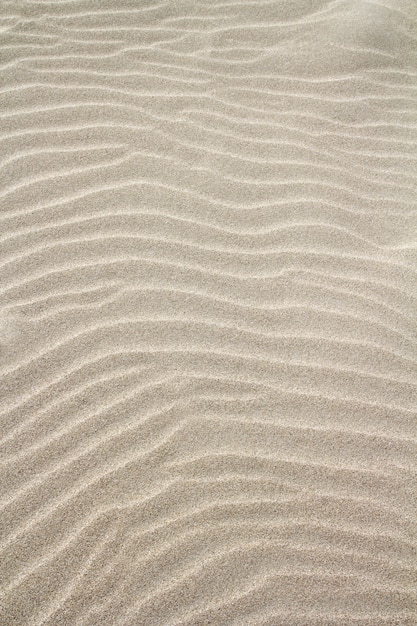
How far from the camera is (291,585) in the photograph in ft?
7.31

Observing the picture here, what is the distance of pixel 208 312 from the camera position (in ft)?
8.89

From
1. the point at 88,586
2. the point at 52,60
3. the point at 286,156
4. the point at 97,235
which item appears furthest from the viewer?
the point at 52,60

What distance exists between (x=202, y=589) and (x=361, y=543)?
0.64 m

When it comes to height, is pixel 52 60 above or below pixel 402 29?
below

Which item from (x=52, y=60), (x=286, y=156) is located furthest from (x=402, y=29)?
(x=52, y=60)

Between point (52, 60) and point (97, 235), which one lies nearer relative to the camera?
point (97, 235)

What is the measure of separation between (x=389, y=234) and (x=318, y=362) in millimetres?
809

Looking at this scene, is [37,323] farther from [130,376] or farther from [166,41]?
[166,41]

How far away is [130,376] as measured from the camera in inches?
101

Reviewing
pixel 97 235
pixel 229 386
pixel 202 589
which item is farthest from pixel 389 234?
pixel 202 589

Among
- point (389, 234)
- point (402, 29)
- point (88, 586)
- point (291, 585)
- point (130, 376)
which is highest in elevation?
point (402, 29)

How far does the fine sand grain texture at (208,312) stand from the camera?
2.26 metres

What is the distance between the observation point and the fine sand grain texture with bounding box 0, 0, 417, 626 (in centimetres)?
226

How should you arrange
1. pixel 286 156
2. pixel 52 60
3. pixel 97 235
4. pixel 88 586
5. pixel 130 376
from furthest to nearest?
pixel 52 60 → pixel 286 156 → pixel 97 235 → pixel 130 376 → pixel 88 586
